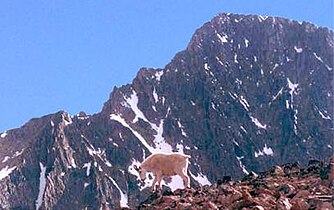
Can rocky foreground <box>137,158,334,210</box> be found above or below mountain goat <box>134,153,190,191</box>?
below

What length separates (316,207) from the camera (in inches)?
802

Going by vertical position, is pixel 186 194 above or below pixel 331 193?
above

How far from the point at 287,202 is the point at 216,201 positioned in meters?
2.94

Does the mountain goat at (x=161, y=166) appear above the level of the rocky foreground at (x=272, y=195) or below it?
above

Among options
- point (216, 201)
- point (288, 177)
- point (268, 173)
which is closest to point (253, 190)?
point (216, 201)

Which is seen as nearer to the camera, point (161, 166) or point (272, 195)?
point (272, 195)

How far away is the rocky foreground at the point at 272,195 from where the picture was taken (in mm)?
21312

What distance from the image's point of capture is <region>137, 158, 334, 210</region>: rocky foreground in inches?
839

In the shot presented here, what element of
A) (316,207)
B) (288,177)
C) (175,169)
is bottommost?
(316,207)

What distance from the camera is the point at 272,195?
77.4ft

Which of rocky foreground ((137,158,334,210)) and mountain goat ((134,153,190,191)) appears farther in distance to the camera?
mountain goat ((134,153,190,191))

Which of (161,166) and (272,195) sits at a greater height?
(161,166)

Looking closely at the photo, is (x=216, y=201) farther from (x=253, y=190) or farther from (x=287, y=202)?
(x=287, y=202)

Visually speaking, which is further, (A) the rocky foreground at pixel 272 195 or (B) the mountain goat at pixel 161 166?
(B) the mountain goat at pixel 161 166
